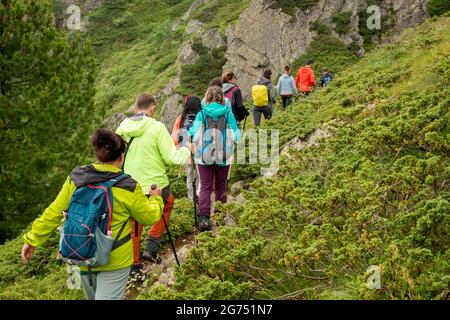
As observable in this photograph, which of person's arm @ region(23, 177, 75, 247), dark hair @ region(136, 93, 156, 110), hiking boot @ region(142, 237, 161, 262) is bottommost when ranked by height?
hiking boot @ region(142, 237, 161, 262)

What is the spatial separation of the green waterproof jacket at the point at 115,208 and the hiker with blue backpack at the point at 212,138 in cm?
297

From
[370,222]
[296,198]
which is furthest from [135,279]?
[370,222]

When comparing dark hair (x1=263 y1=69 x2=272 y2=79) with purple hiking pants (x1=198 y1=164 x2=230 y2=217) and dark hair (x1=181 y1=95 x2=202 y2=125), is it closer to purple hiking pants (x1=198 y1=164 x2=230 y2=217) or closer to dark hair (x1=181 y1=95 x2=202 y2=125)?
dark hair (x1=181 y1=95 x2=202 y2=125)

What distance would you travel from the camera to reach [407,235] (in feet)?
17.4

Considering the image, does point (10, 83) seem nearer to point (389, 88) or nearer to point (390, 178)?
point (389, 88)

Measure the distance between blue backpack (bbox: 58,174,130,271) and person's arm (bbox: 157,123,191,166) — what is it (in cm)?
172

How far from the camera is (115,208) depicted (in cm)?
463

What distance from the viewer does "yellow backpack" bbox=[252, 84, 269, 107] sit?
14.2 m

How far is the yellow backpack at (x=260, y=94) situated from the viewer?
14.2 m

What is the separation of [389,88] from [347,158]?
407cm

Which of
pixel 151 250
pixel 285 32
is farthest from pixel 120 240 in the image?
pixel 285 32

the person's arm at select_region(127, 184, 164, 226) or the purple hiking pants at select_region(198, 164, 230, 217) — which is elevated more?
the person's arm at select_region(127, 184, 164, 226)

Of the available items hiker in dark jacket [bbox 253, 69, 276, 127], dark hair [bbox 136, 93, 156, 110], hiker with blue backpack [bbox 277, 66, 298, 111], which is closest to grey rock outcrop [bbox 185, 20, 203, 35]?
hiker with blue backpack [bbox 277, 66, 298, 111]

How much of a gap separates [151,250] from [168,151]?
5.26 ft
